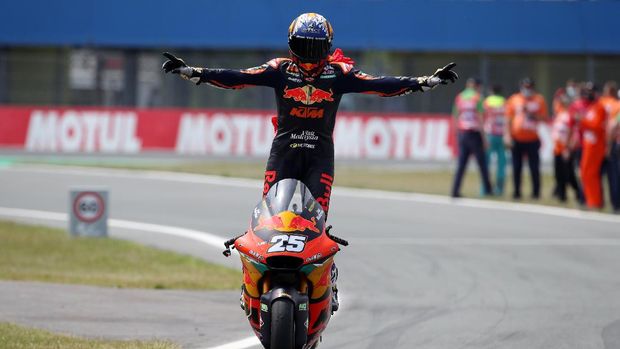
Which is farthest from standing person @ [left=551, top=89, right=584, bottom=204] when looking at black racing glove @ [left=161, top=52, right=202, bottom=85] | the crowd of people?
black racing glove @ [left=161, top=52, right=202, bottom=85]

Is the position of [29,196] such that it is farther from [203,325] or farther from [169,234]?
[203,325]

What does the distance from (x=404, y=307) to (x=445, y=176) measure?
1647cm

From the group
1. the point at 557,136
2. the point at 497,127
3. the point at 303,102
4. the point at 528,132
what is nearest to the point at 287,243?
the point at 303,102

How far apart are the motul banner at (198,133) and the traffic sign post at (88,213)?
561 inches

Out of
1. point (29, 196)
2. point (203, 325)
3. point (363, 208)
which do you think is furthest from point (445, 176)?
point (203, 325)

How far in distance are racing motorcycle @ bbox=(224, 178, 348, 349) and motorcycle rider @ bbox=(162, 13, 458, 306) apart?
27.2 inches

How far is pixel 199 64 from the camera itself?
35875mm

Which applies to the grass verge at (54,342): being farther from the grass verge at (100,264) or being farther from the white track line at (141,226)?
the white track line at (141,226)

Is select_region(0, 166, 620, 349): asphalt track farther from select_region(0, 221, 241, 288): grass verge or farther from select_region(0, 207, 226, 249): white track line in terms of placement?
select_region(0, 221, 241, 288): grass verge

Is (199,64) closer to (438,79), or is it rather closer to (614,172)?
(614,172)

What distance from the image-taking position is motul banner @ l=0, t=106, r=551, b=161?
2817cm

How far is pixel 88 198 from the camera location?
1392cm

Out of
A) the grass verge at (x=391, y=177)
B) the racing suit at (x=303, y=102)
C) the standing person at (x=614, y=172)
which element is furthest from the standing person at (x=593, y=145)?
the racing suit at (x=303, y=102)

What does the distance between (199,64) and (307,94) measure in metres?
29.0
